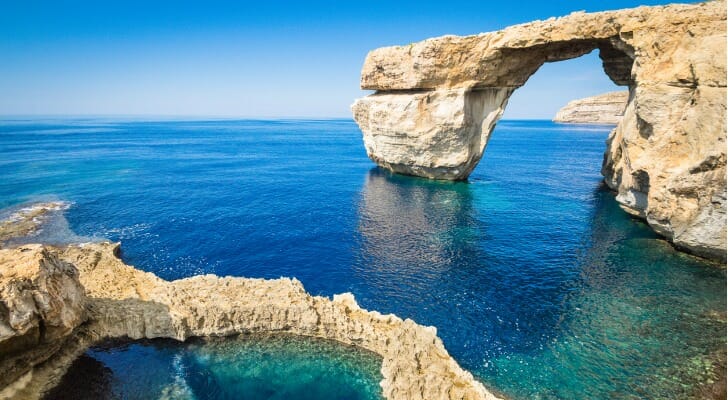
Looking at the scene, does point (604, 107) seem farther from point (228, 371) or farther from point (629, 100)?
point (228, 371)

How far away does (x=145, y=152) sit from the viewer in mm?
88438

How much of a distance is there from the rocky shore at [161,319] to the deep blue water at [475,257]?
3.32 metres

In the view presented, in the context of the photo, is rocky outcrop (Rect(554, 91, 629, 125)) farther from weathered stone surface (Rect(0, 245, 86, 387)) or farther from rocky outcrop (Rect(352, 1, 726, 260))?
weathered stone surface (Rect(0, 245, 86, 387))

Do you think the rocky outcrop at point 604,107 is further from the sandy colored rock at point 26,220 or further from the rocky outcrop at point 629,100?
the sandy colored rock at point 26,220

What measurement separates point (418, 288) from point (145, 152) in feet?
288

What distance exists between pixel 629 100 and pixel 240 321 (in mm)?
41602

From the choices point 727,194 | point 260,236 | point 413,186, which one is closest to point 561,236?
point 727,194

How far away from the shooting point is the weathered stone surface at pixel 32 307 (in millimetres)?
13469

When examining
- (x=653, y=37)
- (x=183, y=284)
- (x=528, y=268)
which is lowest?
(x=528, y=268)

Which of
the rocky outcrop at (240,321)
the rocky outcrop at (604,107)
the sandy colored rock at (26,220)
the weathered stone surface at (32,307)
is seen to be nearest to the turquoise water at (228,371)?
the rocky outcrop at (240,321)

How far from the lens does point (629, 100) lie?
3716cm

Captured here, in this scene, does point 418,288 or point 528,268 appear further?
point 528,268

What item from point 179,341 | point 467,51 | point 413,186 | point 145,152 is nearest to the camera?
point 179,341

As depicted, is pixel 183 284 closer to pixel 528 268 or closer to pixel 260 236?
pixel 260 236
